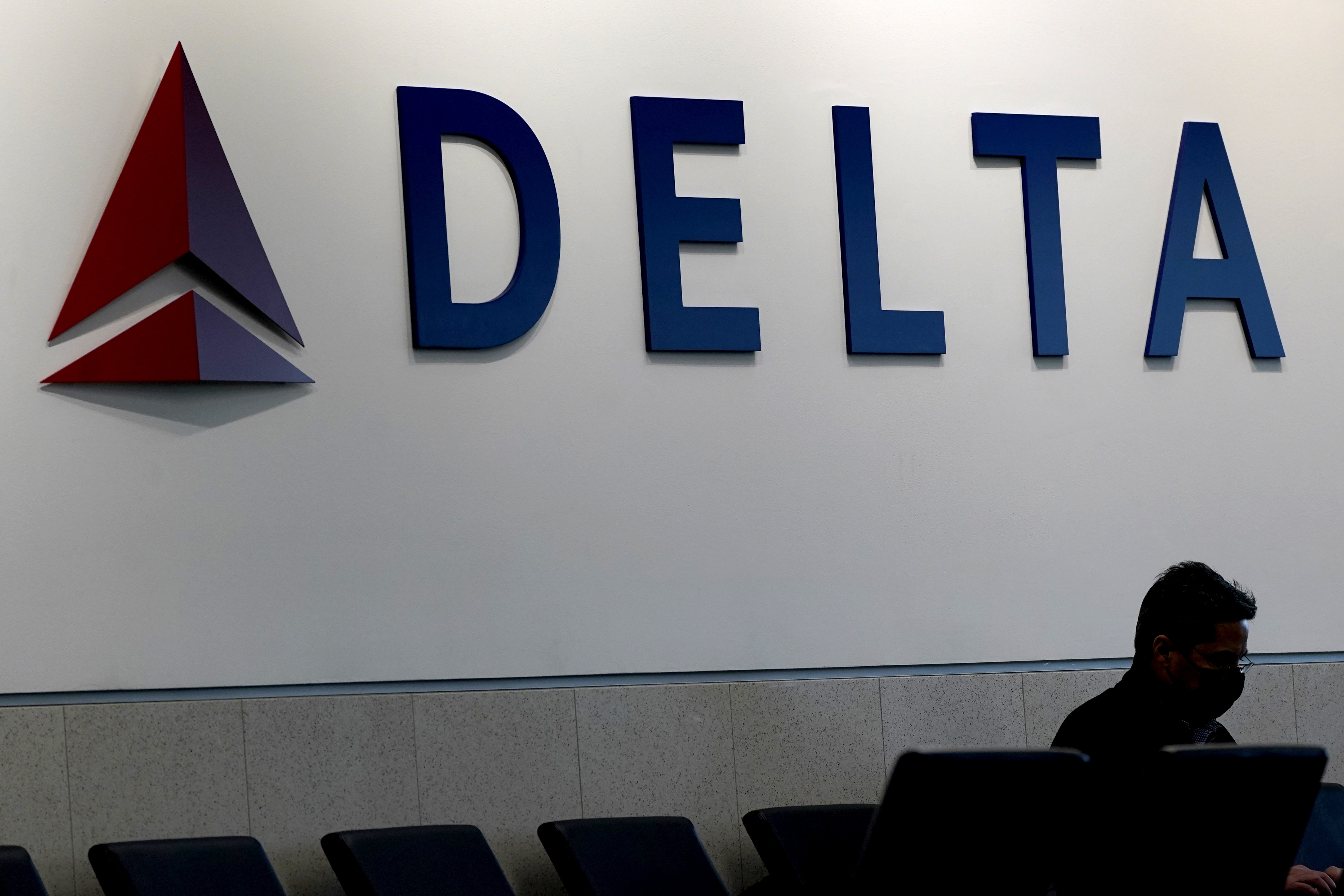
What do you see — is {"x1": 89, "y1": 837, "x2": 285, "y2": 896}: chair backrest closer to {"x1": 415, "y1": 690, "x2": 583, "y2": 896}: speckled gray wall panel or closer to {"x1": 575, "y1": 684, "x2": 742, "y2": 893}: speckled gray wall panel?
{"x1": 415, "y1": 690, "x2": 583, "y2": 896}: speckled gray wall panel

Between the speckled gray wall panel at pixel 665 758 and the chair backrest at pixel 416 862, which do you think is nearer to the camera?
the chair backrest at pixel 416 862

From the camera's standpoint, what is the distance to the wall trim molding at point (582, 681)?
3889mm

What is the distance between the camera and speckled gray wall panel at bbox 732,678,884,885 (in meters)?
4.36

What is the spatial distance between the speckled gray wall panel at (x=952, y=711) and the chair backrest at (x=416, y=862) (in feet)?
4.66

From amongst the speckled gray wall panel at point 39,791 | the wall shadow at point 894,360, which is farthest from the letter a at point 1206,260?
the speckled gray wall panel at point 39,791

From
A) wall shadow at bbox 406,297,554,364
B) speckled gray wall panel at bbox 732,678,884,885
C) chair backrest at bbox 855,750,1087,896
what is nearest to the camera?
chair backrest at bbox 855,750,1087,896

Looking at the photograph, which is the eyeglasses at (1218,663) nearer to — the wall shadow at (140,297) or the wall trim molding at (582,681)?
the wall trim molding at (582,681)

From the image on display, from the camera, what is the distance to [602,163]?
14.7 feet

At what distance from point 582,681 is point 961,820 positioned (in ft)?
7.88

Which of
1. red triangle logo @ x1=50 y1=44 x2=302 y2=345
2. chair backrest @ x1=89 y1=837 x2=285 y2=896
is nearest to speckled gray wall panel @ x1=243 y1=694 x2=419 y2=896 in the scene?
chair backrest @ x1=89 y1=837 x2=285 y2=896

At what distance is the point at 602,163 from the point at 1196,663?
2383 millimetres

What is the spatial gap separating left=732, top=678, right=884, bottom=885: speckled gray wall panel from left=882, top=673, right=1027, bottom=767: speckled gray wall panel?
55 millimetres

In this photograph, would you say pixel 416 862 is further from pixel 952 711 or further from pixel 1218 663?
pixel 1218 663

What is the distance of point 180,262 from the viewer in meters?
4.03
